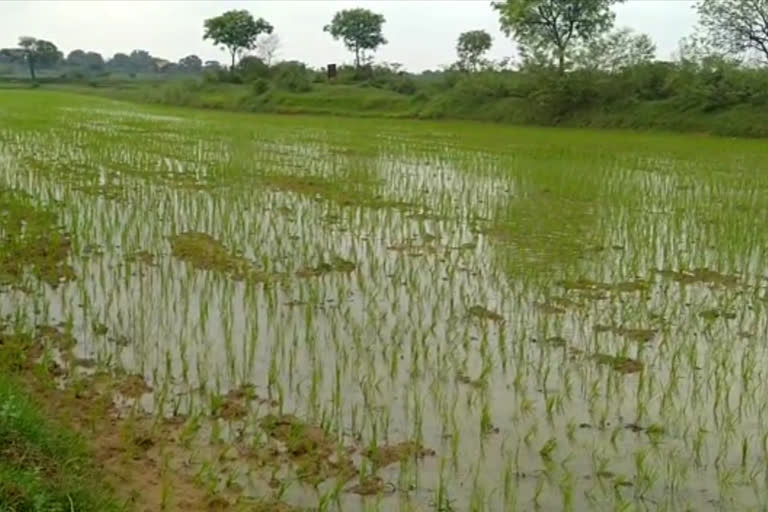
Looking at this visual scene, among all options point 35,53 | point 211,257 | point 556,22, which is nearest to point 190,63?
point 35,53

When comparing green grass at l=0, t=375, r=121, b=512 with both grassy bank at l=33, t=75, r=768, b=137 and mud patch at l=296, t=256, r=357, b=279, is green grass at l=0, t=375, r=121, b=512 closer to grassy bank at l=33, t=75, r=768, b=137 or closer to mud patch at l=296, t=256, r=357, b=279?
mud patch at l=296, t=256, r=357, b=279

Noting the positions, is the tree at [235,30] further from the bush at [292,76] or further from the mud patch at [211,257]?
the mud patch at [211,257]

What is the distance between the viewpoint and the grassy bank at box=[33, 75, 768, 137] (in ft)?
77.4

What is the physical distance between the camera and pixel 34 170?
36.9 feet

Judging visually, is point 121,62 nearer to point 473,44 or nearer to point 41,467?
point 473,44

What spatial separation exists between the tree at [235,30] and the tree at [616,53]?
26122mm

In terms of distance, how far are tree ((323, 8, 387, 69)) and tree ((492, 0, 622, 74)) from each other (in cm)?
1931

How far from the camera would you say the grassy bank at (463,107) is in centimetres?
2358

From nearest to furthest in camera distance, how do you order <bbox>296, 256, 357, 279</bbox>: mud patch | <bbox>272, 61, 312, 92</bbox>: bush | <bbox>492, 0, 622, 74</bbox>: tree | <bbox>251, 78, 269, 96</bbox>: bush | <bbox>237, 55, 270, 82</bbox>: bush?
<bbox>296, 256, 357, 279</bbox>: mud patch < <bbox>492, 0, 622, 74</bbox>: tree < <bbox>251, 78, 269, 96</bbox>: bush < <bbox>272, 61, 312, 92</bbox>: bush < <bbox>237, 55, 270, 82</bbox>: bush

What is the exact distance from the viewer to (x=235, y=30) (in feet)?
159

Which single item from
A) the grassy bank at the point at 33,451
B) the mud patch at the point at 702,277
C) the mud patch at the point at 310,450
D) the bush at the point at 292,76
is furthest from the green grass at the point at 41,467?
the bush at the point at 292,76

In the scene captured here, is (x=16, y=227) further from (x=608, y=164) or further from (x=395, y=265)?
(x=608, y=164)

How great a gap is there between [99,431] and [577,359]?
9.03ft

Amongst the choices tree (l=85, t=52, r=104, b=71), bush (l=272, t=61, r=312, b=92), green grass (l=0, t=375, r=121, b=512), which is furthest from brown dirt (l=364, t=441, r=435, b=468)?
tree (l=85, t=52, r=104, b=71)
